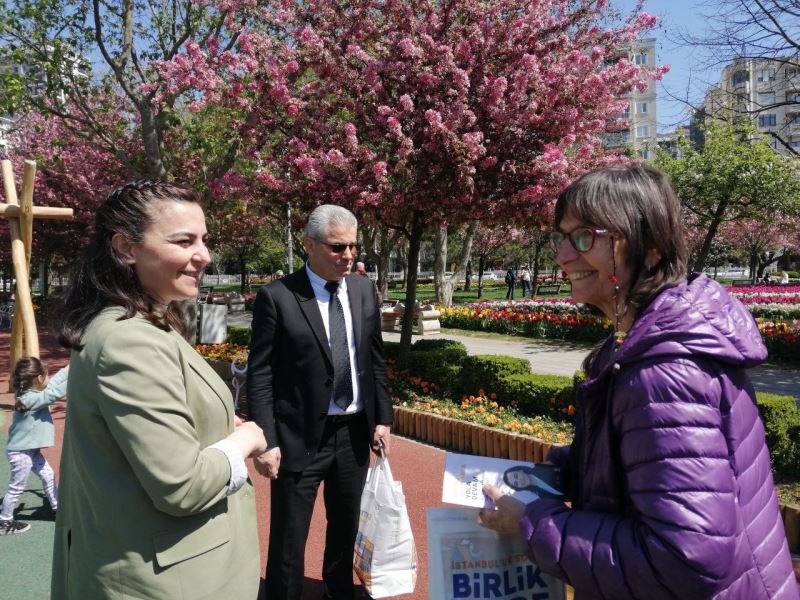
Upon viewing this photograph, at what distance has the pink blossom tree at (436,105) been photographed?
6973 mm

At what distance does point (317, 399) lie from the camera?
9.89 ft

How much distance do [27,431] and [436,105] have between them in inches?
203

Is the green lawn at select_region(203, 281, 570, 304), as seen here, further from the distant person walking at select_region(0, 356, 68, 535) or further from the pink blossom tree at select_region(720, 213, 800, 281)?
the distant person walking at select_region(0, 356, 68, 535)

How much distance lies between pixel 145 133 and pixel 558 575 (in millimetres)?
11108

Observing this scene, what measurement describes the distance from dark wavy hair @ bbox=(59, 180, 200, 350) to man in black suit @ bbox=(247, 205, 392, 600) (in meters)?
1.36

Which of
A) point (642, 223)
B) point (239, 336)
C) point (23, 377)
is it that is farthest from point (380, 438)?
point (239, 336)

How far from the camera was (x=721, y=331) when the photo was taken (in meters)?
1.23

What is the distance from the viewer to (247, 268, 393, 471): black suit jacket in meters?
2.98

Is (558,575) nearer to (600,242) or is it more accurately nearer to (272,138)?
(600,242)

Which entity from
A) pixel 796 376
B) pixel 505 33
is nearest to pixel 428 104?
pixel 505 33

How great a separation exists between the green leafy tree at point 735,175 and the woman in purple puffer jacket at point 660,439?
50.5 ft

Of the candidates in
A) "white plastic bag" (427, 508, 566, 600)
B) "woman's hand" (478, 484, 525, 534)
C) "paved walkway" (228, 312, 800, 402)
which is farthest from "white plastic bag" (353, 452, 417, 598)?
"paved walkway" (228, 312, 800, 402)

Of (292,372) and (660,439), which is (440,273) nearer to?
(292,372)

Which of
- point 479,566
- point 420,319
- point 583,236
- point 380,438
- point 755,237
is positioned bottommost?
point 420,319
